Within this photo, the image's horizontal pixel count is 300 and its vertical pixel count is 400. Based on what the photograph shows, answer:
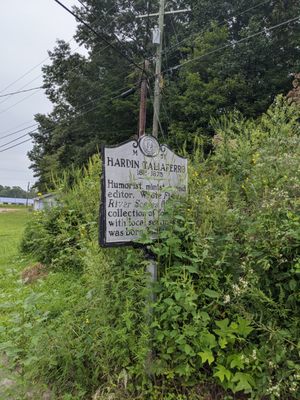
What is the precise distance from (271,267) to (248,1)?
20471mm

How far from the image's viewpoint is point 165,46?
2284 centimetres

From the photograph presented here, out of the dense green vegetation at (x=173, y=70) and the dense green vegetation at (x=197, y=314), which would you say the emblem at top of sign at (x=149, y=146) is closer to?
the dense green vegetation at (x=197, y=314)

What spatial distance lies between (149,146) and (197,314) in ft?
3.90

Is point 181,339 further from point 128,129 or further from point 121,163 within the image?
point 128,129

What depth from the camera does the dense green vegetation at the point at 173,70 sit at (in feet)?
56.1

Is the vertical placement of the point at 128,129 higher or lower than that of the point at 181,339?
higher

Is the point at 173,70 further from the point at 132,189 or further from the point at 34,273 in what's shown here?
the point at 132,189

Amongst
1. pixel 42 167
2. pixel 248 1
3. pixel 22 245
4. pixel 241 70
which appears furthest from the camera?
pixel 42 167

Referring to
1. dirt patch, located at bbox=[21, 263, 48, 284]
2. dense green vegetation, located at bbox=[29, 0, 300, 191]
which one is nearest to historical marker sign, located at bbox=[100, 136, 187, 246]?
dirt patch, located at bbox=[21, 263, 48, 284]

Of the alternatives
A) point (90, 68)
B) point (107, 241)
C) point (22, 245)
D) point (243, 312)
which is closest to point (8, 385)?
point (107, 241)

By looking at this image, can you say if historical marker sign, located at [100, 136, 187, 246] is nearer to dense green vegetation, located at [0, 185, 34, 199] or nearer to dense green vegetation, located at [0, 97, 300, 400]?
dense green vegetation, located at [0, 97, 300, 400]

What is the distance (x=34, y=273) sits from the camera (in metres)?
5.16

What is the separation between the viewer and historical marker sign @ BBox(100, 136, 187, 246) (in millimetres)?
2199

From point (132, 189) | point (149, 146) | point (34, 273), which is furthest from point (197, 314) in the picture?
point (34, 273)
